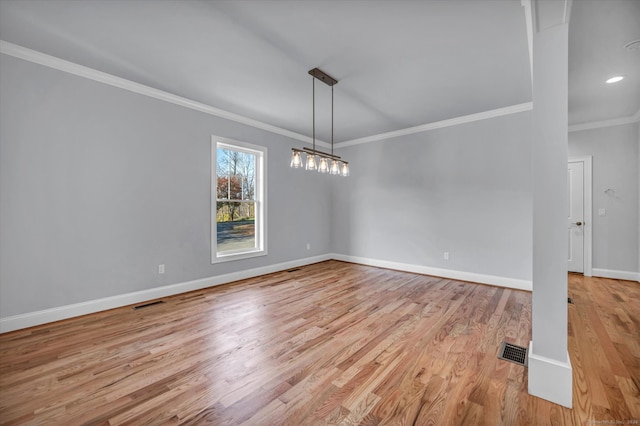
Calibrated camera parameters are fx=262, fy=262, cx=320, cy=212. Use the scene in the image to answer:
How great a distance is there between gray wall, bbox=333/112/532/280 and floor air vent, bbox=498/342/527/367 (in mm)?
2112

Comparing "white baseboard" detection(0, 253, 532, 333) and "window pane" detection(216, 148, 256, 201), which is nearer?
"white baseboard" detection(0, 253, 532, 333)

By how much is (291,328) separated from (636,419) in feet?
7.87

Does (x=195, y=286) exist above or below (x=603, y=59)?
below

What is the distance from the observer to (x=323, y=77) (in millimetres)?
3062

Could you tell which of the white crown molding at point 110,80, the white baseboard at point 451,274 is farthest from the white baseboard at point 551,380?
the white crown molding at point 110,80

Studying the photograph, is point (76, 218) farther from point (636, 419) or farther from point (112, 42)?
point (636, 419)

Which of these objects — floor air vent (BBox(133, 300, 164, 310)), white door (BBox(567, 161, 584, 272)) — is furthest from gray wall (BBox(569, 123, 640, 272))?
floor air vent (BBox(133, 300, 164, 310))

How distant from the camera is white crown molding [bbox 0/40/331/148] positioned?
2.60 metres

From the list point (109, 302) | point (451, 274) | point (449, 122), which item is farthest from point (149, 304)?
point (449, 122)

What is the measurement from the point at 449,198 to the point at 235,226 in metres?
3.80

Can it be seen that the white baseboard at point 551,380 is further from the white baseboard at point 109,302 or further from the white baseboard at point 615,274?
the white baseboard at point 615,274

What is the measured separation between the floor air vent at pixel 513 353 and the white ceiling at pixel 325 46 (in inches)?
108

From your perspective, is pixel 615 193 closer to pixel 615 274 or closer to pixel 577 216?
pixel 577 216

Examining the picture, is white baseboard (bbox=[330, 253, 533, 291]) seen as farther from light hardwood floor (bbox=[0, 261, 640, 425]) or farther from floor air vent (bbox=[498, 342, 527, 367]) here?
floor air vent (bbox=[498, 342, 527, 367])
